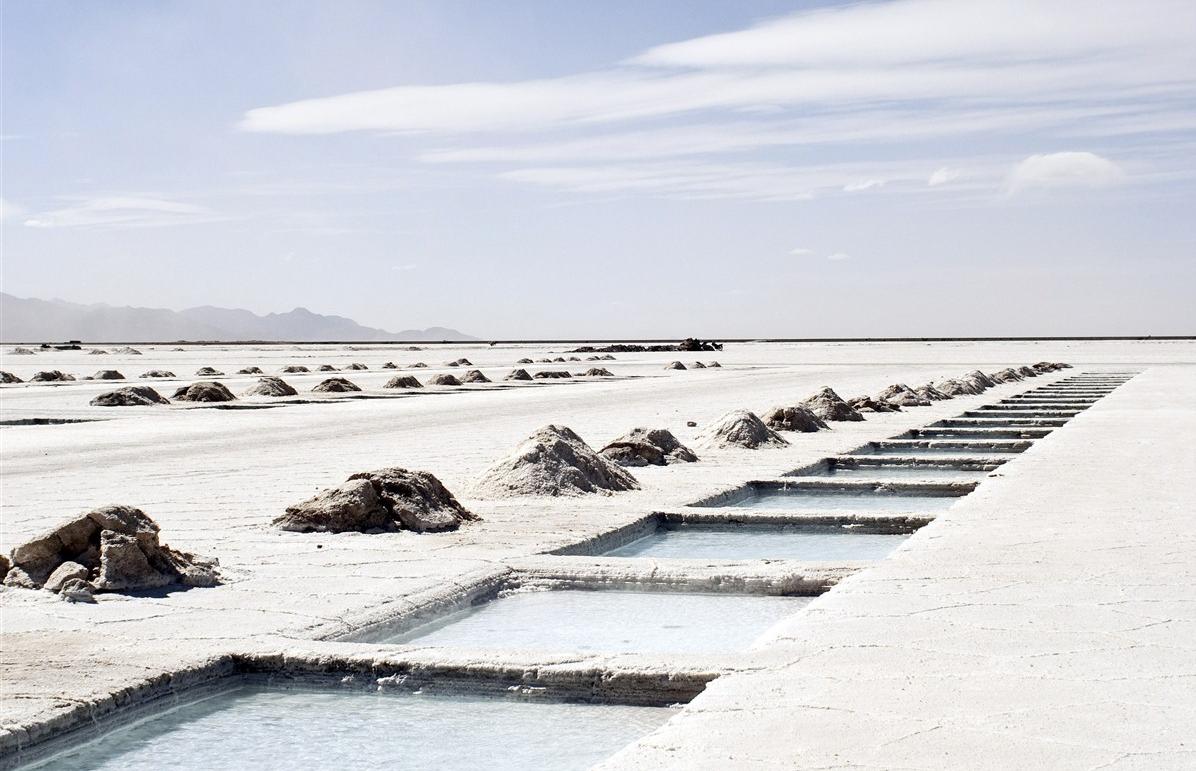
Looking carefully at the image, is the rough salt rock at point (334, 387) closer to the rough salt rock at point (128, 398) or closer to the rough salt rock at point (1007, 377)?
the rough salt rock at point (128, 398)

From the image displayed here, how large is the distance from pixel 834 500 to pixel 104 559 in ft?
17.9

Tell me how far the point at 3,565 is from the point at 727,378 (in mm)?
28271

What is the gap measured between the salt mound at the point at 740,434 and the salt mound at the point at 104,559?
7.24m

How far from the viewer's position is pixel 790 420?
14.7 metres

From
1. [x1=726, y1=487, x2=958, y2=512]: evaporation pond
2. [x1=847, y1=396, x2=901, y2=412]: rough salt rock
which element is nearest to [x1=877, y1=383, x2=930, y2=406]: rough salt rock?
[x1=847, y1=396, x2=901, y2=412]: rough salt rock

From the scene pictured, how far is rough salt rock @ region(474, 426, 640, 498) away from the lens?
881cm

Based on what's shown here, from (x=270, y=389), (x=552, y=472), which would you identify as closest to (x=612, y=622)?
(x=552, y=472)

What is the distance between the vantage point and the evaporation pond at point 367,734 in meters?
3.52

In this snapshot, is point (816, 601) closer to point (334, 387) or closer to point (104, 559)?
point (104, 559)

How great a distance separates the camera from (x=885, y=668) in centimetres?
378

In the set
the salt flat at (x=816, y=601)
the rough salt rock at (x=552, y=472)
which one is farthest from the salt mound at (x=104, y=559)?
the rough salt rock at (x=552, y=472)

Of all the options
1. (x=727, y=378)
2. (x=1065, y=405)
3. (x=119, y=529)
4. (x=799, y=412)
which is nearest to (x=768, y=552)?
(x=119, y=529)

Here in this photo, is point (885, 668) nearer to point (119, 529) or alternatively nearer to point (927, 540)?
point (927, 540)

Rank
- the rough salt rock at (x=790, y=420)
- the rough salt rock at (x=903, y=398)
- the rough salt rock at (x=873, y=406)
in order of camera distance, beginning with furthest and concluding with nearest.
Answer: the rough salt rock at (x=903, y=398) → the rough salt rock at (x=873, y=406) → the rough salt rock at (x=790, y=420)
